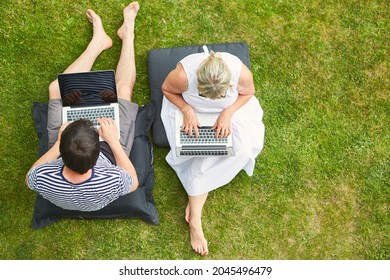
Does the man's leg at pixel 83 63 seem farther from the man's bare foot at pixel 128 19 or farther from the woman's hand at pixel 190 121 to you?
the woman's hand at pixel 190 121

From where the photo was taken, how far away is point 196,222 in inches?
156

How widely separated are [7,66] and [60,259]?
66.8 inches

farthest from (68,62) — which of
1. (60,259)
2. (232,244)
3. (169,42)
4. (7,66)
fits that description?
(232,244)

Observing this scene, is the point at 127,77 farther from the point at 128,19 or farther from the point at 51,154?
the point at 51,154

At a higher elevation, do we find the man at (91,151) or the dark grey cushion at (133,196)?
the man at (91,151)

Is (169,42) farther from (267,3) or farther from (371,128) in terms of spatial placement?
(371,128)

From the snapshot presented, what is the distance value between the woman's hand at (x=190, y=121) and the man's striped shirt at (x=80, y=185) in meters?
0.63

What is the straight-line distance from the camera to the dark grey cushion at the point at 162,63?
4.02m

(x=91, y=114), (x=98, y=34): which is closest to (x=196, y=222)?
(x=91, y=114)

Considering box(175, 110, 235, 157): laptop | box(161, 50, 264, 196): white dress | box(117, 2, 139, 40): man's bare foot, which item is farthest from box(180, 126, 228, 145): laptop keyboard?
box(117, 2, 139, 40): man's bare foot

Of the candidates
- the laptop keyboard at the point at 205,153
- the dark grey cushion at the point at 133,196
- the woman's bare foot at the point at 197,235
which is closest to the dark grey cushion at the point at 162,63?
the dark grey cushion at the point at 133,196

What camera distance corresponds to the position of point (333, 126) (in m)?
4.18

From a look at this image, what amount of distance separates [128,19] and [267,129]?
4.99ft

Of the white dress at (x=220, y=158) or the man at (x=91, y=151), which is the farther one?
the white dress at (x=220, y=158)
